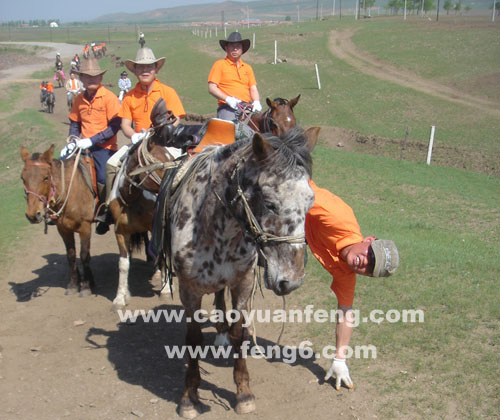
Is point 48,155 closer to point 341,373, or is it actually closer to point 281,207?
point 281,207

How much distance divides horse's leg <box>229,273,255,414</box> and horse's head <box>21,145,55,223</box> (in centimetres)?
326

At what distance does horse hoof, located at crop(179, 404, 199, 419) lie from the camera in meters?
4.75

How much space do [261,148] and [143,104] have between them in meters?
3.87

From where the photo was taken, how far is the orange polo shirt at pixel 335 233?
15.7 feet

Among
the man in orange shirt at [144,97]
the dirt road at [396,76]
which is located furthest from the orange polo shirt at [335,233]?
the dirt road at [396,76]

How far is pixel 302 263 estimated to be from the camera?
12.0ft

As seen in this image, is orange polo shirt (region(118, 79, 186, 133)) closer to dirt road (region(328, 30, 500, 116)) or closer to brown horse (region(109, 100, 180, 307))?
brown horse (region(109, 100, 180, 307))

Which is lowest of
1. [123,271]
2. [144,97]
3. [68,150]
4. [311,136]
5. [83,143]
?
[123,271]

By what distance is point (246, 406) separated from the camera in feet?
15.5

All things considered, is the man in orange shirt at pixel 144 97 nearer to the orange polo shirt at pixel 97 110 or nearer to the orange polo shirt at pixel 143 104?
the orange polo shirt at pixel 143 104

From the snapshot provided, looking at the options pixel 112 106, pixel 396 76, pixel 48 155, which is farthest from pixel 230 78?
pixel 396 76

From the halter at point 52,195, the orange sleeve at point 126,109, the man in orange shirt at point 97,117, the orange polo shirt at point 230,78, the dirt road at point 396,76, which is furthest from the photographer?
the dirt road at point 396,76

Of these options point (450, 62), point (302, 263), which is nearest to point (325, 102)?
point (450, 62)

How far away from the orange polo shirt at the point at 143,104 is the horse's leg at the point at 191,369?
3.07m
